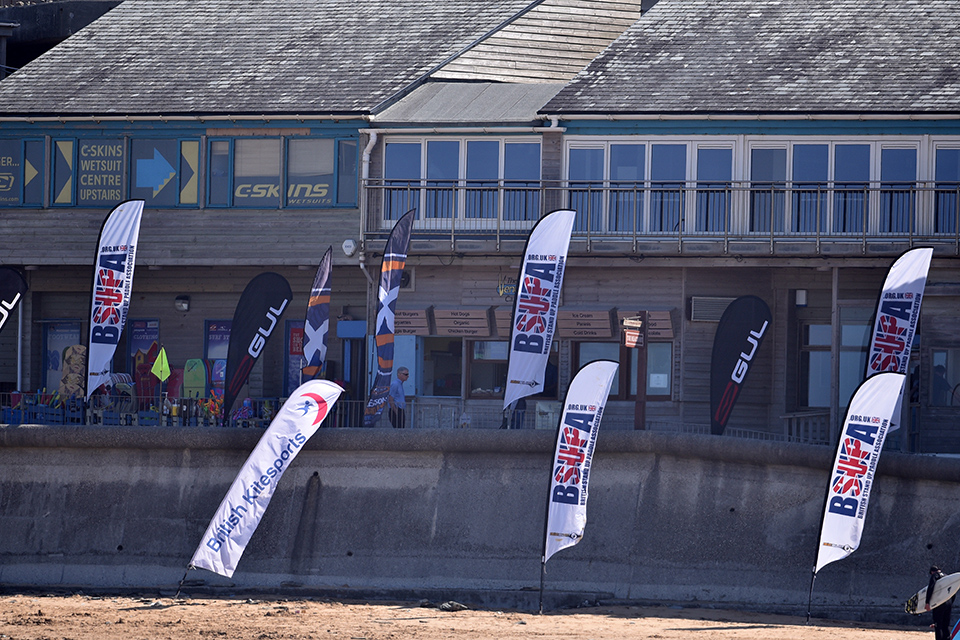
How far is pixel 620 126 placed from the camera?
957 inches

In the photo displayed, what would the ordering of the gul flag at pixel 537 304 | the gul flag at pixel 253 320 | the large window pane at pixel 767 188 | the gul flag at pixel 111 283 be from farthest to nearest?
the large window pane at pixel 767 188, the gul flag at pixel 253 320, the gul flag at pixel 111 283, the gul flag at pixel 537 304

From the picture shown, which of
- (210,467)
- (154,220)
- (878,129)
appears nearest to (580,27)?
(878,129)

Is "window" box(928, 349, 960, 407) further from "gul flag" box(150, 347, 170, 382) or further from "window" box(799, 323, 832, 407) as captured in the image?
"gul flag" box(150, 347, 170, 382)

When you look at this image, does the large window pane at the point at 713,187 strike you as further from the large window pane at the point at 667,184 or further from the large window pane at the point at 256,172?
the large window pane at the point at 256,172

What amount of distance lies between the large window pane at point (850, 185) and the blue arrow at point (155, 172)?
11.6 m

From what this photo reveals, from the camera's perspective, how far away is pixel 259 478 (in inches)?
761

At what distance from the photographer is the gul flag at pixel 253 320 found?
2242 cm

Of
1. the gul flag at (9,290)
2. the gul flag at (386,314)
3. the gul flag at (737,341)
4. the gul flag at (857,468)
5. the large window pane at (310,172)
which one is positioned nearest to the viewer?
the gul flag at (857,468)

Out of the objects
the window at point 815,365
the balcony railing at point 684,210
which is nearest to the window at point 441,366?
the balcony railing at point 684,210

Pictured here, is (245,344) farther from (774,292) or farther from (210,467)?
(774,292)

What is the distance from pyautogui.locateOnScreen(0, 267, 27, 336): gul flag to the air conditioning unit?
11.2m

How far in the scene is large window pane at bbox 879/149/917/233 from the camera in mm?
23359

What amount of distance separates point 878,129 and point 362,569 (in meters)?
11.1

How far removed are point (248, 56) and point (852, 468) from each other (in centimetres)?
1501
